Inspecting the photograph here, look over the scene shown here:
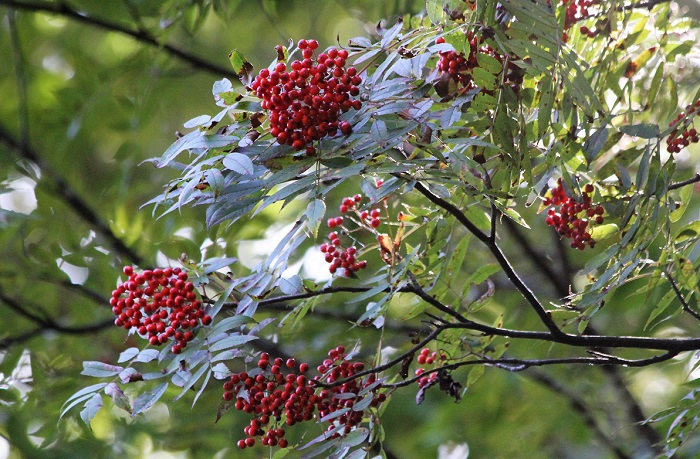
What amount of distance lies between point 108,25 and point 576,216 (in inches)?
83.2

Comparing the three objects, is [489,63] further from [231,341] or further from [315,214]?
[231,341]

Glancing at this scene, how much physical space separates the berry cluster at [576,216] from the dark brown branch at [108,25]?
1651 millimetres

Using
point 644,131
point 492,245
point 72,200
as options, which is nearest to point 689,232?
point 644,131

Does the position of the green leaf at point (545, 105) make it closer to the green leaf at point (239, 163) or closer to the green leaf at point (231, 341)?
the green leaf at point (239, 163)

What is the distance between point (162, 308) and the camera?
1442 mm

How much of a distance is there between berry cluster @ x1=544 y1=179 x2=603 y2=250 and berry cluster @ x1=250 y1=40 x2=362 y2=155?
0.49 m

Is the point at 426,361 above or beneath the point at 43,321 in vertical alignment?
beneath

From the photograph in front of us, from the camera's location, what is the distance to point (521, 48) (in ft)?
3.96

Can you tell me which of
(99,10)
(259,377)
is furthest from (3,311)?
(259,377)

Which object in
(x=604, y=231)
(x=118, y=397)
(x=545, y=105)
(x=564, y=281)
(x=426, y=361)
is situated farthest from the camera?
(x=564, y=281)

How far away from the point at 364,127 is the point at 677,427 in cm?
83

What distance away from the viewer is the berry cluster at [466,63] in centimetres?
131

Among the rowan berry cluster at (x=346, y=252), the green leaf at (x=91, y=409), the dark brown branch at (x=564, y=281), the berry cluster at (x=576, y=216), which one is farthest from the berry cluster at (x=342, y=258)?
the dark brown branch at (x=564, y=281)

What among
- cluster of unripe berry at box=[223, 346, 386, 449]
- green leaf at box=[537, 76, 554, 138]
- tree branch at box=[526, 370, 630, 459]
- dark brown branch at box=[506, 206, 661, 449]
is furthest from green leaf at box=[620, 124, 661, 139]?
tree branch at box=[526, 370, 630, 459]
